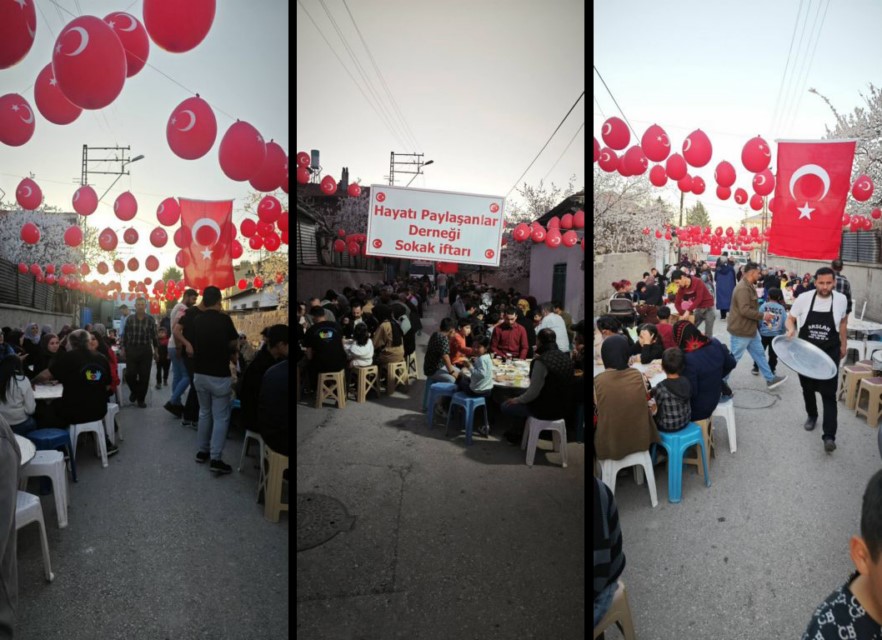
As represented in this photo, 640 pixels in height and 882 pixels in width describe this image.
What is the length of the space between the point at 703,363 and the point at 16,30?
249cm

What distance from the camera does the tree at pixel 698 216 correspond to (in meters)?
1.87

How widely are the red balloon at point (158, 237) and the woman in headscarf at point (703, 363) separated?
180 centimetres

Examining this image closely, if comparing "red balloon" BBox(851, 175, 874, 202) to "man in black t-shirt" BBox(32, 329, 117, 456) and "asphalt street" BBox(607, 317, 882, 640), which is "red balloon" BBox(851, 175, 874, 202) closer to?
"asphalt street" BBox(607, 317, 882, 640)

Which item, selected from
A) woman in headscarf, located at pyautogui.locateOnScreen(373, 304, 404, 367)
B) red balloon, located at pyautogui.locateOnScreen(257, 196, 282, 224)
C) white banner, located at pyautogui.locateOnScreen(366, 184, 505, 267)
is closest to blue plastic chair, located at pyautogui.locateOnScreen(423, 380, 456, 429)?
woman in headscarf, located at pyautogui.locateOnScreen(373, 304, 404, 367)

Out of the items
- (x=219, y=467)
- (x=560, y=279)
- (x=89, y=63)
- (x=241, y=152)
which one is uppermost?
(x=89, y=63)

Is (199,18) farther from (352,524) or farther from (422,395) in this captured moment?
(352,524)

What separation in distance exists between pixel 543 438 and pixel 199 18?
2662 mm

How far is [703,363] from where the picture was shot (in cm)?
180

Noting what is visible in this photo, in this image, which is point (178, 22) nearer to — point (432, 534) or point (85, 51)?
point (85, 51)

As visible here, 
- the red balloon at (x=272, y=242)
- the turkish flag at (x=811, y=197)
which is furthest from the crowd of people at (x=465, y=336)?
the turkish flag at (x=811, y=197)

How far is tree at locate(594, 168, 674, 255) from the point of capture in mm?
1865

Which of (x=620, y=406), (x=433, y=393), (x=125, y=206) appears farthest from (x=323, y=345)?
(x=620, y=406)

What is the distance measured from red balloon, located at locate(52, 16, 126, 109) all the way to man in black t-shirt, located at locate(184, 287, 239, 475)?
2.45ft

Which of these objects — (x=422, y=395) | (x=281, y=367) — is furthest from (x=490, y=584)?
(x=281, y=367)
